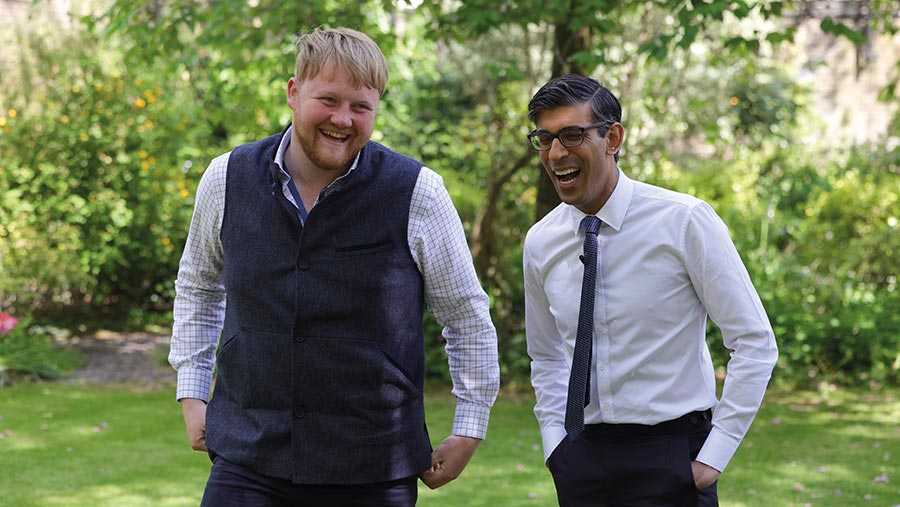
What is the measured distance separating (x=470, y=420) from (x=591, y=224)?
1.96ft

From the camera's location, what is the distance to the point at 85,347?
10422mm

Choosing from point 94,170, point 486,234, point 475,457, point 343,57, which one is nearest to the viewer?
point 343,57

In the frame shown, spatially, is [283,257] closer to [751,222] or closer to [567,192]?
[567,192]

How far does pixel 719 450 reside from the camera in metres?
2.61

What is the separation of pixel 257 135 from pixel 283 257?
8357 millimetres

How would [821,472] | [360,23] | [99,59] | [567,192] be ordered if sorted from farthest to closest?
1. [99,59]
2. [360,23]
3. [821,472]
4. [567,192]

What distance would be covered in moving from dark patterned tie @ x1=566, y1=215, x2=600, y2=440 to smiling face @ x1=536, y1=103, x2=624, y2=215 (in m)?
0.11

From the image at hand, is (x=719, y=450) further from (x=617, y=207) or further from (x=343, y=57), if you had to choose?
(x=343, y=57)

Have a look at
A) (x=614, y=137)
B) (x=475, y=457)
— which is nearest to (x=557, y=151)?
(x=614, y=137)

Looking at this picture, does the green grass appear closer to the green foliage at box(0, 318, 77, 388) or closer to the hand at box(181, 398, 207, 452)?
the green foliage at box(0, 318, 77, 388)

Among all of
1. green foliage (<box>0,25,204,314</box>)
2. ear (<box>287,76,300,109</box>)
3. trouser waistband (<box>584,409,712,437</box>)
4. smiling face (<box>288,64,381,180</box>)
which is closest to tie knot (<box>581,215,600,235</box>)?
trouser waistband (<box>584,409,712,437</box>)

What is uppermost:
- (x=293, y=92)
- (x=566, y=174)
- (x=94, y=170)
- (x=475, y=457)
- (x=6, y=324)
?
(x=293, y=92)

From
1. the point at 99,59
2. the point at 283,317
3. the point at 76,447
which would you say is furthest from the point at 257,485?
the point at 99,59

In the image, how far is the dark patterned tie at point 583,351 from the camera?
272cm
